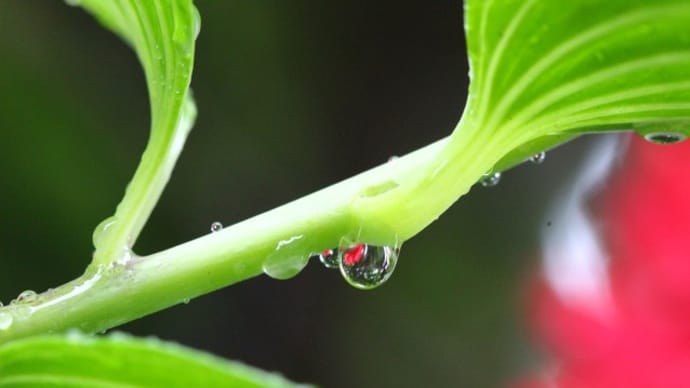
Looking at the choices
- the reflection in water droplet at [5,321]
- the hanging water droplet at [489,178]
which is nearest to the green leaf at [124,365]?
the reflection in water droplet at [5,321]

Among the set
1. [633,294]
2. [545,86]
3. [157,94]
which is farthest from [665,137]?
[633,294]

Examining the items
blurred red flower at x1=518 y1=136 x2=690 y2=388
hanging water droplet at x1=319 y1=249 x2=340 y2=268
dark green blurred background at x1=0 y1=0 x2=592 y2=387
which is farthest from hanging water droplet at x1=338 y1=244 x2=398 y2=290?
dark green blurred background at x1=0 y1=0 x2=592 y2=387

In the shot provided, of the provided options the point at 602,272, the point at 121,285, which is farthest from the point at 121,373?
the point at 602,272

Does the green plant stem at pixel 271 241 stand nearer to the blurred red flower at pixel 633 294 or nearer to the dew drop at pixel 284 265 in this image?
the dew drop at pixel 284 265

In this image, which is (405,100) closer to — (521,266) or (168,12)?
(521,266)

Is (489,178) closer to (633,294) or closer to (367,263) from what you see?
(367,263)
